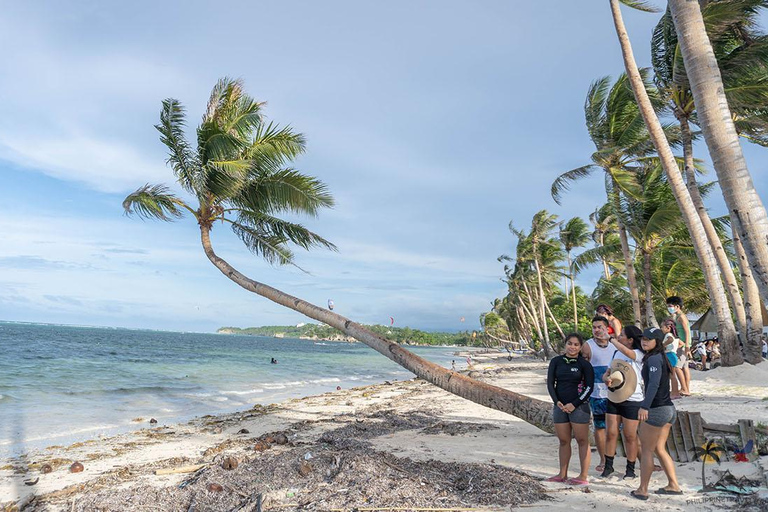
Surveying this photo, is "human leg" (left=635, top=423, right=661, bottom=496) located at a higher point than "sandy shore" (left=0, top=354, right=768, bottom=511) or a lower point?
higher

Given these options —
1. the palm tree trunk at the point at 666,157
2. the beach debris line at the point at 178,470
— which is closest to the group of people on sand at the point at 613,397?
the beach debris line at the point at 178,470

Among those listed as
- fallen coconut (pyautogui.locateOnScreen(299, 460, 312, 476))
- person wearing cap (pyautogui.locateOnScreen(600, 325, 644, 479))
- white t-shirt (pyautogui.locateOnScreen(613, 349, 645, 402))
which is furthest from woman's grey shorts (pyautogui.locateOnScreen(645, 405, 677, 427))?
fallen coconut (pyautogui.locateOnScreen(299, 460, 312, 476))

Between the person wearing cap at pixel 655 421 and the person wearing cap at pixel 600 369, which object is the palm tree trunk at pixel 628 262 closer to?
the person wearing cap at pixel 600 369

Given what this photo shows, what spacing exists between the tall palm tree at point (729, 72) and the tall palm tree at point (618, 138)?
295 centimetres

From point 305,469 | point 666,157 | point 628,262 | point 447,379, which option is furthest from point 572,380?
point 628,262

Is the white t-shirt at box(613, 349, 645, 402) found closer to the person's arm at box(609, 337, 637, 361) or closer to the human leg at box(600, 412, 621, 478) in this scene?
the person's arm at box(609, 337, 637, 361)

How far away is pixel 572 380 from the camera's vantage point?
5.31 meters

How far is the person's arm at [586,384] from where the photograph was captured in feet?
17.2

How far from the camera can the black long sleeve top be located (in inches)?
207

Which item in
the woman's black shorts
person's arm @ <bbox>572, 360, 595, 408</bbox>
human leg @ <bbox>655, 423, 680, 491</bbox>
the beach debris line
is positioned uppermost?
person's arm @ <bbox>572, 360, 595, 408</bbox>

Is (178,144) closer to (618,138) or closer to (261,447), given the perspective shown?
(261,447)

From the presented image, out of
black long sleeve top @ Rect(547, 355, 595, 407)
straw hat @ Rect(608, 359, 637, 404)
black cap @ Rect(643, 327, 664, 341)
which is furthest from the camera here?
black long sleeve top @ Rect(547, 355, 595, 407)

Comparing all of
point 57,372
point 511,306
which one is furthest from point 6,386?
point 511,306

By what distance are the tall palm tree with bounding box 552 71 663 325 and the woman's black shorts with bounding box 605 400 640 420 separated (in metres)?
13.2
